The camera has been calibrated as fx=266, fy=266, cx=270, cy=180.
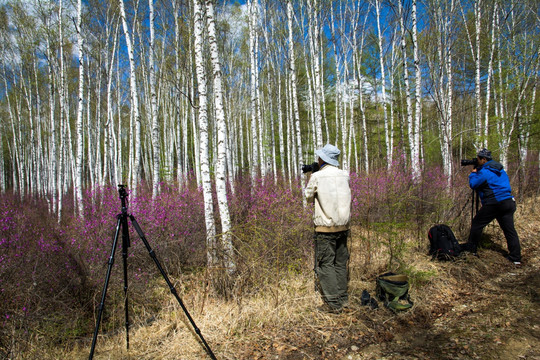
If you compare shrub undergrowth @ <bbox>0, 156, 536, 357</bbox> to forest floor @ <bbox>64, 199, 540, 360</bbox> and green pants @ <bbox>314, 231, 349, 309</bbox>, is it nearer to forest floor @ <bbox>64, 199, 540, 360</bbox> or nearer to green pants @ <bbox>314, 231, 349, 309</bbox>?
forest floor @ <bbox>64, 199, 540, 360</bbox>

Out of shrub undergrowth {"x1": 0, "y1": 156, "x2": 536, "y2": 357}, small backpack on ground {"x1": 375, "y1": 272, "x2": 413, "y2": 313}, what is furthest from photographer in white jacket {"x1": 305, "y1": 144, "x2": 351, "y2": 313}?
shrub undergrowth {"x1": 0, "y1": 156, "x2": 536, "y2": 357}

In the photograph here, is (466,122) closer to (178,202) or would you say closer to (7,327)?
(178,202)

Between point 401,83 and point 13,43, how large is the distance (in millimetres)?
21248

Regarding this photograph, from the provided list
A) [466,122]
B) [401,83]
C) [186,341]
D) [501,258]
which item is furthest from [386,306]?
[466,122]

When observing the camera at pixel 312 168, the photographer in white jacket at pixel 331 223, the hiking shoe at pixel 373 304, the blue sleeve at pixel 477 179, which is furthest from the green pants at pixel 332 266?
the blue sleeve at pixel 477 179

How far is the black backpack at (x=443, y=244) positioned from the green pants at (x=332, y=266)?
1.98m

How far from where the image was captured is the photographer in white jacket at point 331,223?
303 cm

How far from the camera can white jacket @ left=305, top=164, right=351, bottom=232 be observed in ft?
9.91

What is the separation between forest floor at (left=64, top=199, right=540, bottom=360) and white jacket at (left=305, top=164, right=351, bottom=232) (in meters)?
0.99

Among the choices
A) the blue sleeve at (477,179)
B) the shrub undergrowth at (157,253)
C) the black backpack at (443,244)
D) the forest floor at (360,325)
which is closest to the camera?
the forest floor at (360,325)

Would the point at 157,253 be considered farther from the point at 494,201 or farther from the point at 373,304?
the point at 494,201

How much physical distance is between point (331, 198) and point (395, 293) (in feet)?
4.47

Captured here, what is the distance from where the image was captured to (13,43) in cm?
1262

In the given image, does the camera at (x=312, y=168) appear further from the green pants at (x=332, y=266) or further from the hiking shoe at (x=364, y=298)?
the hiking shoe at (x=364, y=298)
